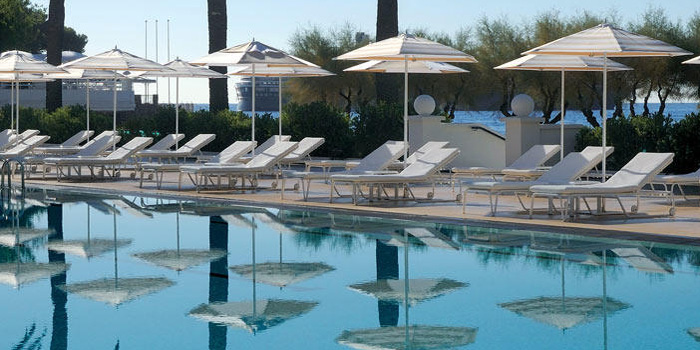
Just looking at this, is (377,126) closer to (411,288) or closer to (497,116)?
(411,288)

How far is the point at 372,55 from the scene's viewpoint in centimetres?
1575

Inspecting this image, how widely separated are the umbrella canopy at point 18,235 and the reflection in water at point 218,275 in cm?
194

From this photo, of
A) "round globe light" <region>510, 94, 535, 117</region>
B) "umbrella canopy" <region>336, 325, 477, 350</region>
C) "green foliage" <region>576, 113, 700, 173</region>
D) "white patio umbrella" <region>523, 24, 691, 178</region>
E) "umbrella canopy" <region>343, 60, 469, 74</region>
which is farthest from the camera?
"round globe light" <region>510, 94, 535, 117</region>

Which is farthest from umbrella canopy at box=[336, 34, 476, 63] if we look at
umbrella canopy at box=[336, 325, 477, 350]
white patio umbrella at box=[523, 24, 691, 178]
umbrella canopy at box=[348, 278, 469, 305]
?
umbrella canopy at box=[336, 325, 477, 350]

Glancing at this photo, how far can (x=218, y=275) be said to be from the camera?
32.8 feet

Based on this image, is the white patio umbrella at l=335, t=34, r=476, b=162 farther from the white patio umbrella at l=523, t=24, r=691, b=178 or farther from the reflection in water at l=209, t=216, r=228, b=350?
the reflection in water at l=209, t=216, r=228, b=350

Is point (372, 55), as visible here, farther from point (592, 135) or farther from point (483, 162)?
point (483, 162)

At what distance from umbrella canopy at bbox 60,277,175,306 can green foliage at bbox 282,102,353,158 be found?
14492mm

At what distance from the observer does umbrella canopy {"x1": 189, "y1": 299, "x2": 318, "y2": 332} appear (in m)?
7.88

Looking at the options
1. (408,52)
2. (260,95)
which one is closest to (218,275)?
(408,52)

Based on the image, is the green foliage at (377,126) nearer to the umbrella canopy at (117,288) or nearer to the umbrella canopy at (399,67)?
the umbrella canopy at (399,67)

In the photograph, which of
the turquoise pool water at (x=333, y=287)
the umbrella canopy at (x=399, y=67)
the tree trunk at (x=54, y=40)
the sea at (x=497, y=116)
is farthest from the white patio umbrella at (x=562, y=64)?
the tree trunk at (x=54, y=40)

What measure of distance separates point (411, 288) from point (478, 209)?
17.6 feet

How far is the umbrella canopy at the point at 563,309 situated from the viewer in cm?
802
